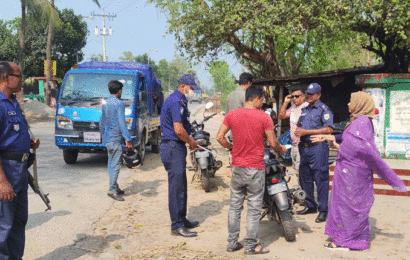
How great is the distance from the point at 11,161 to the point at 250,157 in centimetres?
232

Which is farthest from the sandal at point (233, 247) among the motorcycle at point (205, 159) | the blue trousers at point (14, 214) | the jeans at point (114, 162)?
the jeans at point (114, 162)

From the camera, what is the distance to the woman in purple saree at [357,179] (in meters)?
4.55

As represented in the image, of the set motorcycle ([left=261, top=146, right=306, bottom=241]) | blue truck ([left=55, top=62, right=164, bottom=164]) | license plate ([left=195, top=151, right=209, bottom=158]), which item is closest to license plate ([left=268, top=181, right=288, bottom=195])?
motorcycle ([left=261, top=146, right=306, bottom=241])

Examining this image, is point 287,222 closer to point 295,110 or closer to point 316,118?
point 316,118

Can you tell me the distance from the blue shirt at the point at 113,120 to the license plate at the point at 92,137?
92.3 inches

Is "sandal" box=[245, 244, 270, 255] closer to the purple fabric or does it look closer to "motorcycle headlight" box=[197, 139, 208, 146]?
the purple fabric

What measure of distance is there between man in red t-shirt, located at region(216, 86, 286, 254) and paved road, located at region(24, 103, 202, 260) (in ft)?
5.48

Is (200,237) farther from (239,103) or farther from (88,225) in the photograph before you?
(239,103)

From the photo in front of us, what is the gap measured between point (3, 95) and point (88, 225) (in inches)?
102

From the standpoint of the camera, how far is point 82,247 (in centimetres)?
472

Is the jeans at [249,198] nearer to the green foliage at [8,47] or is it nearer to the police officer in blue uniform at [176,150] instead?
the police officer in blue uniform at [176,150]

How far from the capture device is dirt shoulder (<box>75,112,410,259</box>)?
15.0 ft

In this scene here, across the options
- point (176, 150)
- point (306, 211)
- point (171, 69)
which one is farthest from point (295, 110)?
point (171, 69)

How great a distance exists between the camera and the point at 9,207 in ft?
11.6
